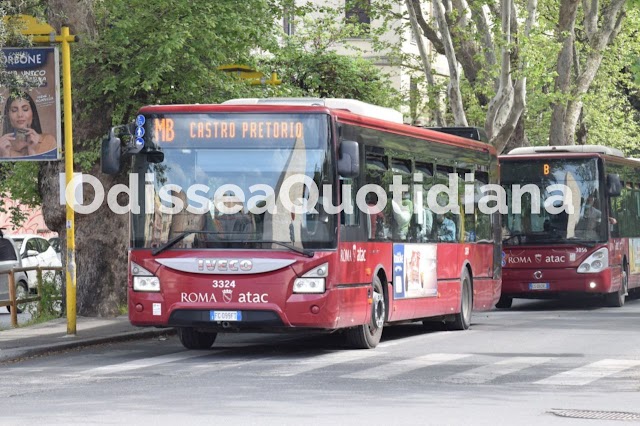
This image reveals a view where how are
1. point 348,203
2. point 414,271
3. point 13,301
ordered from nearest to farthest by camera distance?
point 348,203, point 414,271, point 13,301

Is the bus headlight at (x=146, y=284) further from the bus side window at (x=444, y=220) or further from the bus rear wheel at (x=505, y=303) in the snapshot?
the bus rear wheel at (x=505, y=303)

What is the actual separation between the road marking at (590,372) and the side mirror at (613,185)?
1254cm

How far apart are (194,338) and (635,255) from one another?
15659 millimetres

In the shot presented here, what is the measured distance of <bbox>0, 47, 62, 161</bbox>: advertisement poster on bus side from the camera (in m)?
21.0

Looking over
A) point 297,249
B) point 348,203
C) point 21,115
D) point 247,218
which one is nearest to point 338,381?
point 297,249

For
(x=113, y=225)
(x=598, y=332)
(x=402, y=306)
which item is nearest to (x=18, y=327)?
(x=113, y=225)

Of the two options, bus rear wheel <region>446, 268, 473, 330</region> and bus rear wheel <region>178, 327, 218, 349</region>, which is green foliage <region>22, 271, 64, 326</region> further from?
bus rear wheel <region>446, 268, 473, 330</region>

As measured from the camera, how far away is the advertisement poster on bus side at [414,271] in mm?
19875

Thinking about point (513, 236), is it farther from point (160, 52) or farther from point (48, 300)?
point (160, 52)

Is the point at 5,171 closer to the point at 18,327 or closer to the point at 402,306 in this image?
the point at 18,327

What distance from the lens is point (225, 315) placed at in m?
17.1

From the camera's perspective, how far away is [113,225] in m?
24.8

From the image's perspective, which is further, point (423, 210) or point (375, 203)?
point (423, 210)

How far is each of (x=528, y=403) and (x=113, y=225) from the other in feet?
43.1
